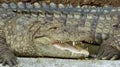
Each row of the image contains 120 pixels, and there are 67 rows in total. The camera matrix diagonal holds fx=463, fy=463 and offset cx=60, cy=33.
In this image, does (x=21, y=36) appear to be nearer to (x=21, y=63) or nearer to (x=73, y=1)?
(x=21, y=63)

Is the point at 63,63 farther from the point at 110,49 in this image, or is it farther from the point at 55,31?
the point at 110,49

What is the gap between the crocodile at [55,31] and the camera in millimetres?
4828

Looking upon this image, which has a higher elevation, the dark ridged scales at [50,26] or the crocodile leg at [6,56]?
the dark ridged scales at [50,26]

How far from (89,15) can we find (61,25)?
353 millimetres

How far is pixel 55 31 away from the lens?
193 inches

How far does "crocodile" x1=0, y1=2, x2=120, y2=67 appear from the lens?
15.8ft

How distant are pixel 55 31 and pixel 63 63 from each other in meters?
0.52

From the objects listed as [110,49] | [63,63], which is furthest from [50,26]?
[110,49]

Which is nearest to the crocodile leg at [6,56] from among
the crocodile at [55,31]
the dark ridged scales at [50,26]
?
the crocodile at [55,31]

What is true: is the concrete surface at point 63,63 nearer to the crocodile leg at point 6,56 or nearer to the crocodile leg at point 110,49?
the crocodile leg at point 6,56

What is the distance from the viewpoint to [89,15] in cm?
508

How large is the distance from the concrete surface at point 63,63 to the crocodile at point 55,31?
22 cm

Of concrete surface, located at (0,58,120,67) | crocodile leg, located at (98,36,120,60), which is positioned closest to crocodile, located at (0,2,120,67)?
crocodile leg, located at (98,36,120,60)

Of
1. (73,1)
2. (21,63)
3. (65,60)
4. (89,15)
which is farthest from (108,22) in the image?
(73,1)
